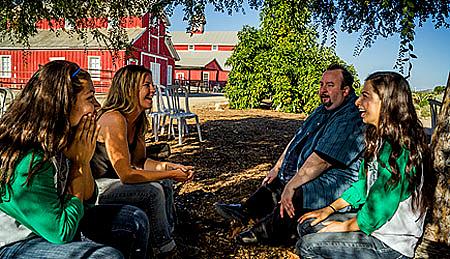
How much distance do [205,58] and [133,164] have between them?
163ft

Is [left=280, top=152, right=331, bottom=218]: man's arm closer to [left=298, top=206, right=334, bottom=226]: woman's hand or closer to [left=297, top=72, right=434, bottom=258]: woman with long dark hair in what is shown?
[left=298, top=206, right=334, bottom=226]: woman's hand

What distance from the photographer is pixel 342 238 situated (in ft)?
7.03

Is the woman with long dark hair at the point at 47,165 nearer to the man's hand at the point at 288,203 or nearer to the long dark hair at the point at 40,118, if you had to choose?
the long dark hair at the point at 40,118

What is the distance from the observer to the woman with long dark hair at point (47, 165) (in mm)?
1704

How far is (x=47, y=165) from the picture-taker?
175cm

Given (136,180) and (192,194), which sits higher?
(136,180)

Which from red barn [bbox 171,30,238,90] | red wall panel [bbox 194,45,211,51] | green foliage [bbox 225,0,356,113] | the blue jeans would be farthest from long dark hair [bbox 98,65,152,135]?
red wall panel [bbox 194,45,211,51]

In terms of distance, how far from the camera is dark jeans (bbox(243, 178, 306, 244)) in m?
3.06

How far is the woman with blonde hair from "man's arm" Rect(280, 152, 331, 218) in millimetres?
670

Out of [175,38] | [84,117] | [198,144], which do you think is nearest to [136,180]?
[84,117]

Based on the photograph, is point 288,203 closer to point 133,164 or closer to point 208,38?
point 133,164

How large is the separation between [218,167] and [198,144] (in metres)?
1.91

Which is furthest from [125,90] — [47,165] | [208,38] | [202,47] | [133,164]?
[208,38]

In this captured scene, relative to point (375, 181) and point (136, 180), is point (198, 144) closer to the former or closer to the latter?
point (136, 180)
